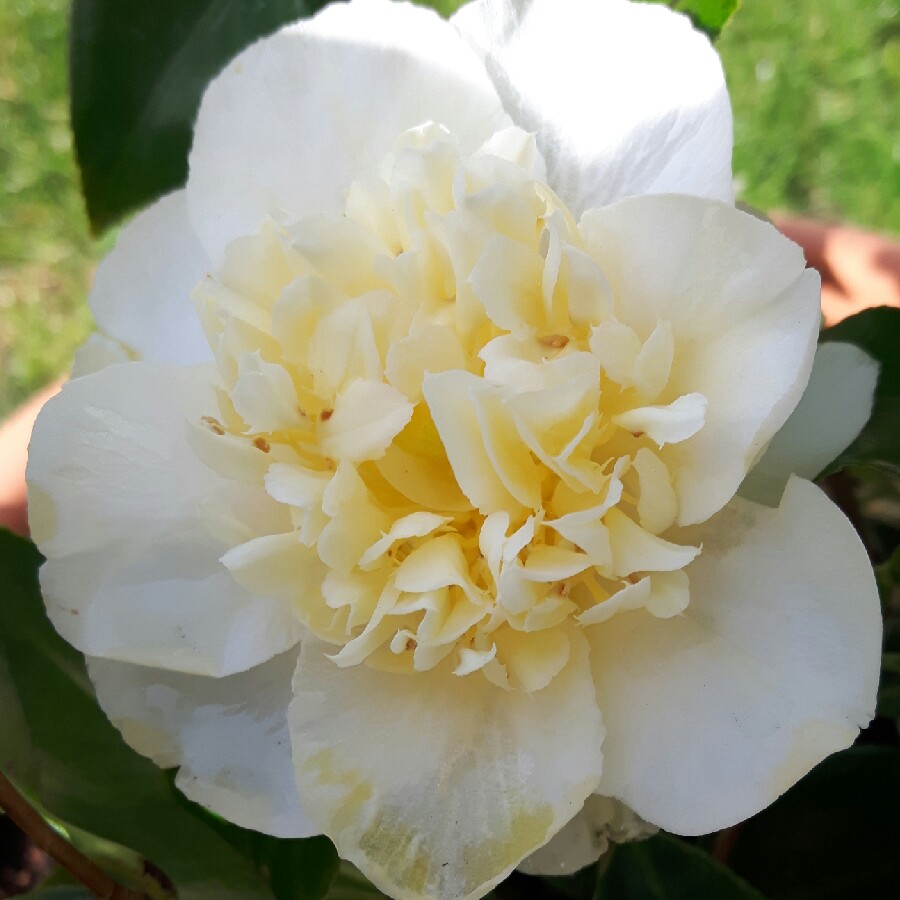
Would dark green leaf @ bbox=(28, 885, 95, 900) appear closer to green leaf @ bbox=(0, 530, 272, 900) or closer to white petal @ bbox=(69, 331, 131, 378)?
green leaf @ bbox=(0, 530, 272, 900)

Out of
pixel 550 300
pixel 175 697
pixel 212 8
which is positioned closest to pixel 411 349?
pixel 550 300

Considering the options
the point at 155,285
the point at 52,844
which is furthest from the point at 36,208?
the point at 52,844

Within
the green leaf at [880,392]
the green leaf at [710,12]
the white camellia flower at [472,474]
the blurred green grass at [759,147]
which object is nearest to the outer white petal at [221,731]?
the white camellia flower at [472,474]

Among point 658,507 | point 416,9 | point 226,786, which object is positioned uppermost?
point 416,9

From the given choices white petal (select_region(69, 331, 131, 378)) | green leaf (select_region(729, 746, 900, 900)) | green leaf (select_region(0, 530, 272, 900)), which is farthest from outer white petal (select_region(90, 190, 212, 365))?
green leaf (select_region(729, 746, 900, 900))

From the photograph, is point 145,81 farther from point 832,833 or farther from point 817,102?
point 817,102

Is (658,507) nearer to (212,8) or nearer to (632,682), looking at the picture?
(632,682)

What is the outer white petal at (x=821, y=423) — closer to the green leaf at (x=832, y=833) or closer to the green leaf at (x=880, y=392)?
the green leaf at (x=880, y=392)
